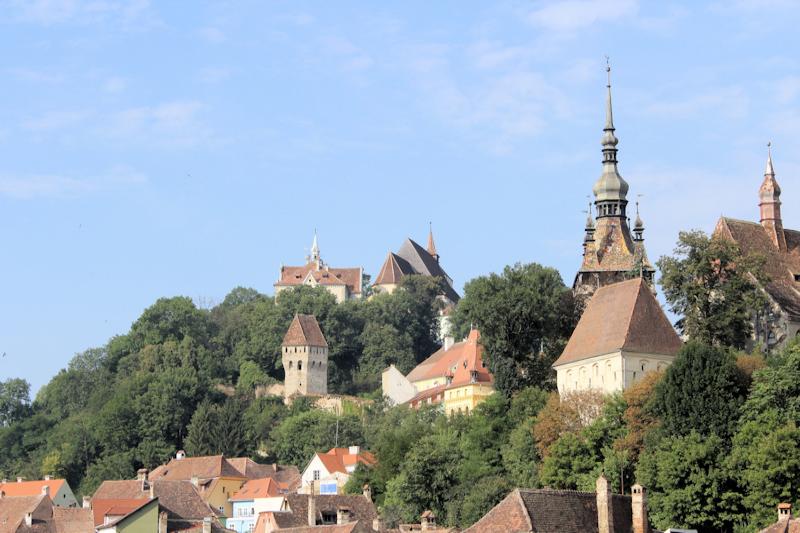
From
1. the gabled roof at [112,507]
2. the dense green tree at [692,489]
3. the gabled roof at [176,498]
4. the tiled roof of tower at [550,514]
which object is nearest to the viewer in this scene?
the tiled roof of tower at [550,514]

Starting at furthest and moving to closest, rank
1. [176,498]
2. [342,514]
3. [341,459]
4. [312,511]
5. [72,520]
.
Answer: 1. [341,459]
2. [72,520]
3. [176,498]
4. [312,511]
5. [342,514]

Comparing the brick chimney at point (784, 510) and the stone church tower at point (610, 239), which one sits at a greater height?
the stone church tower at point (610, 239)

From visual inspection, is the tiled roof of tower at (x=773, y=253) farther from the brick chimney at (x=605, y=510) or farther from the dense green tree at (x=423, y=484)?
the brick chimney at (x=605, y=510)

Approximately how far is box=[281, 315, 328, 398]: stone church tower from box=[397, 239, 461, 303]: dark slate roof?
98.5ft

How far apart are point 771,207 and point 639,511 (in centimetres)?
4006

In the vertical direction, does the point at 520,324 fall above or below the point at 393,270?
below

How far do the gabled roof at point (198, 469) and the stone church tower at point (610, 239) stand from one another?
25.6 meters

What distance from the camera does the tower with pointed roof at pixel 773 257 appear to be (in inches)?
3164

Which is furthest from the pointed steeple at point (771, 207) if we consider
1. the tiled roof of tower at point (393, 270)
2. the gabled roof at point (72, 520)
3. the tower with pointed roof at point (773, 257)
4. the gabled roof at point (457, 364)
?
the tiled roof of tower at point (393, 270)

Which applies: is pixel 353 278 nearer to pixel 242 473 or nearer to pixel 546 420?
pixel 242 473

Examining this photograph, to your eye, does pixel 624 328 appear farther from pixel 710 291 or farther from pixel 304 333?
pixel 304 333

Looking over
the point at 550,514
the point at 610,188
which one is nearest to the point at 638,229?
the point at 610,188

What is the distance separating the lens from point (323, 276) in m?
164

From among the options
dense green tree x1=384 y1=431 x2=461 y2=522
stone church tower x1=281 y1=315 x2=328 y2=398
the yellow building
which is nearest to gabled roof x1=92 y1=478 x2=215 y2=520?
dense green tree x1=384 y1=431 x2=461 y2=522
